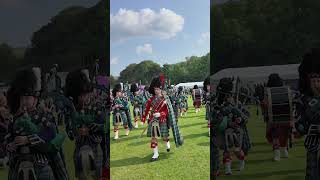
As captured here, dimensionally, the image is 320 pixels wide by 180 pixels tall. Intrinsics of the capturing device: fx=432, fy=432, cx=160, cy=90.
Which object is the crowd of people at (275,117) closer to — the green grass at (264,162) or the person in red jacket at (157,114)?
the green grass at (264,162)

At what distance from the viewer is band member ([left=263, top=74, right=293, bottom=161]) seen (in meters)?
5.46

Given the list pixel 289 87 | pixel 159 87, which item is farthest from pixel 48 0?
pixel 159 87

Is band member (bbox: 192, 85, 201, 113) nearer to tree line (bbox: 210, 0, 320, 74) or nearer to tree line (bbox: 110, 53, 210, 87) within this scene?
tree line (bbox: 110, 53, 210, 87)

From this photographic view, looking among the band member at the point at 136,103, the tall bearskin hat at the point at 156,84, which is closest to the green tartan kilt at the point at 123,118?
the band member at the point at 136,103

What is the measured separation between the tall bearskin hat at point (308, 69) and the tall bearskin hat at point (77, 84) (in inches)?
107

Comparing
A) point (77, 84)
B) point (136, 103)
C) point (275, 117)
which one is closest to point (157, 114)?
point (77, 84)

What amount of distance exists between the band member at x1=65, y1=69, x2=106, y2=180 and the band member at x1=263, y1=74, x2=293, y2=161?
2.17 m

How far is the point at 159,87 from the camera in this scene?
9.62 m

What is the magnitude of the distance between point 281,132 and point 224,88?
92cm

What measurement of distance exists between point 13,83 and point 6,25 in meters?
0.72

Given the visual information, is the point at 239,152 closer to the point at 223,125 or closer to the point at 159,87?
the point at 223,125

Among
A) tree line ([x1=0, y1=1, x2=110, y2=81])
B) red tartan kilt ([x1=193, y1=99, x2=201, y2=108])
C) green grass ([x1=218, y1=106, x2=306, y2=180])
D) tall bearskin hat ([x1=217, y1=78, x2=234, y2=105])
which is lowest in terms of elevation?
green grass ([x1=218, y1=106, x2=306, y2=180])

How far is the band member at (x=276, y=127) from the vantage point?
17.9 feet

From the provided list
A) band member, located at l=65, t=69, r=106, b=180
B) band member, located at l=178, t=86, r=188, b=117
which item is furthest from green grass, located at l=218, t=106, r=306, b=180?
band member, located at l=178, t=86, r=188, b=117
